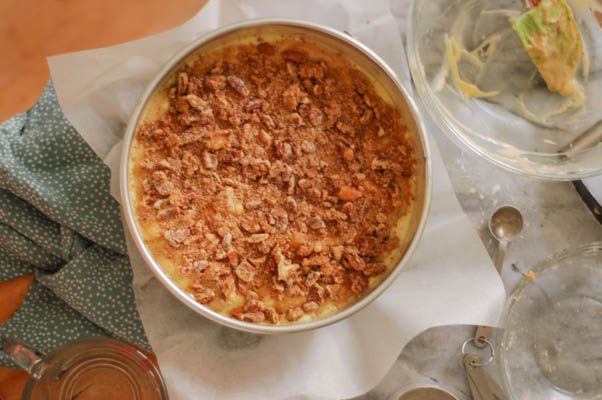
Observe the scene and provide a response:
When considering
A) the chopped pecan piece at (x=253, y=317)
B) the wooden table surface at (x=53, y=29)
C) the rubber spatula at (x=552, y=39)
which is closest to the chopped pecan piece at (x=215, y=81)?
the wooden table surface at (x=53, y=29)

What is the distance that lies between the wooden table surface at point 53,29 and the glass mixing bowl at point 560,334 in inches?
30.2

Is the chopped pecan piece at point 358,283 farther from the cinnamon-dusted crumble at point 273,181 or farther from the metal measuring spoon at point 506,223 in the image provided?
the metal measuring spoon at point 506,223

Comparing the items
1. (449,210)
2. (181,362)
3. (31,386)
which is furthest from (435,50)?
(31,386)

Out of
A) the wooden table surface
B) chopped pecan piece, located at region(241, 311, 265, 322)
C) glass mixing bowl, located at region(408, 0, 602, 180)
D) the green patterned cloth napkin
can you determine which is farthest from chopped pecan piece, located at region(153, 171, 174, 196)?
glass mixing bowl, located at region(408, 0, 602, 180)

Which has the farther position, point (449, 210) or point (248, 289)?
point (449, 210)

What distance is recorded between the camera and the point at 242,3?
1091mm

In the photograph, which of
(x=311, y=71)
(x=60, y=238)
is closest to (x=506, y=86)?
(x=311, y=71)

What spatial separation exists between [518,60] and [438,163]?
217mm

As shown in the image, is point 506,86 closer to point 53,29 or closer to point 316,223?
point 316,223

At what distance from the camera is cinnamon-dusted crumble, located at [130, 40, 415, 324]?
39.2 inches

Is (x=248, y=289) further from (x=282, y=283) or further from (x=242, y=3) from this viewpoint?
(x=242, y=3)

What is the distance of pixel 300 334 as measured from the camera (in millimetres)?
1097

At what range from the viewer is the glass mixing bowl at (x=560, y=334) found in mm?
1147

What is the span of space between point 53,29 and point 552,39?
2.72 ft
